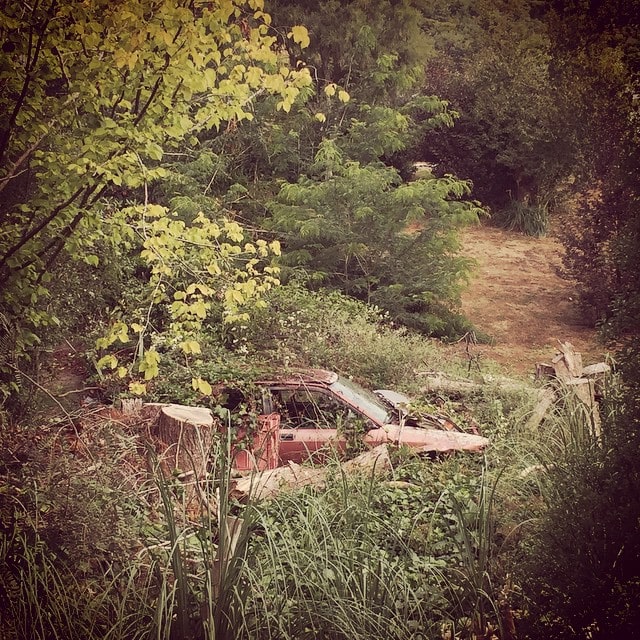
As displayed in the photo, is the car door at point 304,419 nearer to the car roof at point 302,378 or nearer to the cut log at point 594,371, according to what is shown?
the car roof at point 302,378

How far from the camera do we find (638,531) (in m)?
2.52

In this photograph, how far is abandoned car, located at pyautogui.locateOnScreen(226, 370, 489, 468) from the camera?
531 centimetres

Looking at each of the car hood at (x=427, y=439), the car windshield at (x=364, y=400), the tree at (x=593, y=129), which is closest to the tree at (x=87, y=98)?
the car windshield at (x=364, y=400)

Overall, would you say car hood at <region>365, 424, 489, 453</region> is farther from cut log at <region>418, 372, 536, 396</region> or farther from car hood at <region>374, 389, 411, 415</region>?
cut log at <region>418, 372, 536, 396</region>

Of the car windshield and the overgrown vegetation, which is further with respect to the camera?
the car windshield

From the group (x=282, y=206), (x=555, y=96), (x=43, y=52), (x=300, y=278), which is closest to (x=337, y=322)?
(x=300, y=278)

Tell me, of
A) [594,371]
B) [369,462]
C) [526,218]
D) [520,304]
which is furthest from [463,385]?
[526,218]

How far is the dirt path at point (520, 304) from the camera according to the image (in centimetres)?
1019

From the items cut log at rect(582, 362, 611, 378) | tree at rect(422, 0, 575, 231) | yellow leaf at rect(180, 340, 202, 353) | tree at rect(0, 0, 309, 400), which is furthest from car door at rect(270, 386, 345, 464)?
tree at rect(422, 0, 575, 231)

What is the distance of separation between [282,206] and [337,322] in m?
2.41

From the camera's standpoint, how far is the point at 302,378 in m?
5.90

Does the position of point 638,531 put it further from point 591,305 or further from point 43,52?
point 591,305

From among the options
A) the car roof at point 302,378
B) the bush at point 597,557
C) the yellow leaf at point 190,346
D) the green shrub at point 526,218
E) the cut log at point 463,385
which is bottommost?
the cut log at point 463,385

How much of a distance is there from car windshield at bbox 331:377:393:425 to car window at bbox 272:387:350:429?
0.43ft
